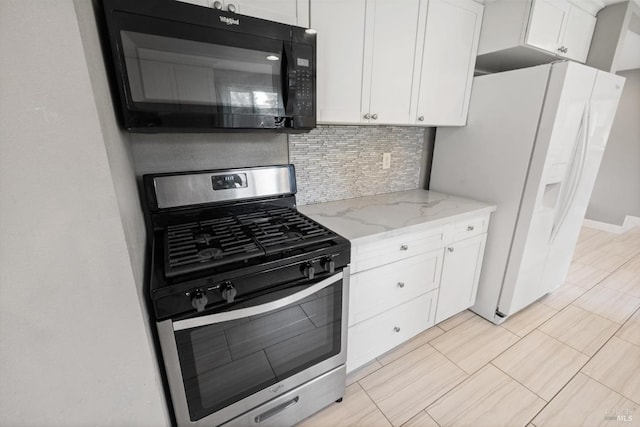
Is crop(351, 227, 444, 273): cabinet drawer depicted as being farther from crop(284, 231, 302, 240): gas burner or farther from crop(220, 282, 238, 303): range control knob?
crop(220, 282, 238, 303): range control knob

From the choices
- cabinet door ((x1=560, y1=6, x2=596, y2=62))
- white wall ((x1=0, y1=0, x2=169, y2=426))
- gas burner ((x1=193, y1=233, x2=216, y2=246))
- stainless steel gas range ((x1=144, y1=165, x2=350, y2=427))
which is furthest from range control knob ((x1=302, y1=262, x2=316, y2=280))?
cabinet door ((x1=560, y1=6, x2=596, y2=62))

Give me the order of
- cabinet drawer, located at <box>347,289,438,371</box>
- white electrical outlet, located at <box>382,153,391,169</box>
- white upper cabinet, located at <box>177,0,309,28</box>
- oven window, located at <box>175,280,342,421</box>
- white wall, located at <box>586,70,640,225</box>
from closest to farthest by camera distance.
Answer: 1. oven window, located at <box>175,280,342,421</box>
2. white upper cabinet, located at <box>177,0,309,28</box>
3. cabinet drawer, located at <box>347,289,438,371</box>
4. white electrical outlet, located at <box>382,153,391,169</box>
5. white wall, located at <box>586,70,640,225</box>

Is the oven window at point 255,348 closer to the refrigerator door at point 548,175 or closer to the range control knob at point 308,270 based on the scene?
the range control knob at point 308,270

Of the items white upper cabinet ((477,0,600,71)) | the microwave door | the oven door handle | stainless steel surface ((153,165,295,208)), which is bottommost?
the oven door handle

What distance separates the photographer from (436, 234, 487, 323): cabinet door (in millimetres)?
1705

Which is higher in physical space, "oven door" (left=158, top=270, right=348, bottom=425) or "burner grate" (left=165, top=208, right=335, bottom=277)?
"burner grate" (left=165, top=208, right=335, bottom=277)

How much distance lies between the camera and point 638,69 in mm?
3293

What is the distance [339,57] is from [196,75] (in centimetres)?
70

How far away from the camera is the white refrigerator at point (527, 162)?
1558mm

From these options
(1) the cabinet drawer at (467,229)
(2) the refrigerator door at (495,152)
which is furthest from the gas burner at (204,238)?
(2) the refrigerator door at (495,152)

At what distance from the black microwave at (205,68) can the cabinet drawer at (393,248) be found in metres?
0.65

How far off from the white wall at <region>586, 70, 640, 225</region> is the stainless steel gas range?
4732mm

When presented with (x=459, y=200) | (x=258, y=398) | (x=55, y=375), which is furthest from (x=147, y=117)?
(x=459, y=200)

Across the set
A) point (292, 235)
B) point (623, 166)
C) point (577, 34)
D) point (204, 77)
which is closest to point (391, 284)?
point (292, 235)
